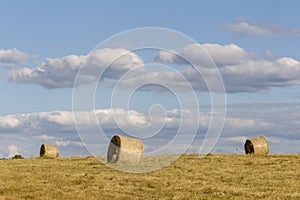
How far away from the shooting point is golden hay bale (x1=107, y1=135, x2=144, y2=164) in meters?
32.7

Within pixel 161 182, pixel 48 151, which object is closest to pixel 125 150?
pixel 48 151

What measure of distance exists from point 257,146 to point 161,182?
1939 cm

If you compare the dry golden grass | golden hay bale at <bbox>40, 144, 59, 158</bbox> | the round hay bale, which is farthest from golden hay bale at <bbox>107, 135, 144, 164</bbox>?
the round hay bale

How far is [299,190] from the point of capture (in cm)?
1944

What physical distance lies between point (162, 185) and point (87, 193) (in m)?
3.20

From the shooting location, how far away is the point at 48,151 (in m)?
40.4

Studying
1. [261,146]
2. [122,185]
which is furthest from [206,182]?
[261,146]

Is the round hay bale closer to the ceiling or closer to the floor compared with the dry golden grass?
closer to the ceiling

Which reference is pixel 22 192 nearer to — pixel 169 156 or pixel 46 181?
pixel 46 181

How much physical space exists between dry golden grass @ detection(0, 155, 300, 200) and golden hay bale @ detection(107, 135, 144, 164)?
3.10 m

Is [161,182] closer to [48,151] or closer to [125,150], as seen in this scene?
[125,150]

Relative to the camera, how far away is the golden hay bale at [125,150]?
32656 mm

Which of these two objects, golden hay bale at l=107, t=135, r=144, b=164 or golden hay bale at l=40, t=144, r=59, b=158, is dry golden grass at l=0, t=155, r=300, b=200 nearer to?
golden hay bale at l=107, t=135, r=144, b=164

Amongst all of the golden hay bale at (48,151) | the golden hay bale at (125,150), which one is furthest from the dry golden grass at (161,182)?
the golden hay bale at (48,151)
